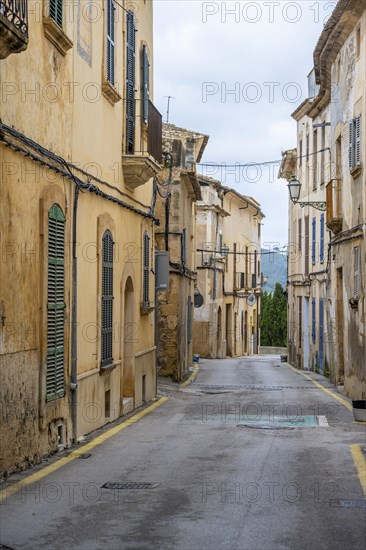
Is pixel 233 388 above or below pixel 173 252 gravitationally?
below

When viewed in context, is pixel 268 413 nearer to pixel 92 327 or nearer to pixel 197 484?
pixel 92 327

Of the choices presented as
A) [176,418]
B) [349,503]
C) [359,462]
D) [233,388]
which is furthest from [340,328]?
[349,503]

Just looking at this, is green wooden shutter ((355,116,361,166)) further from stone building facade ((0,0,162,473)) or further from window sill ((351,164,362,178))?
stone building facade ((0,0,162,473))

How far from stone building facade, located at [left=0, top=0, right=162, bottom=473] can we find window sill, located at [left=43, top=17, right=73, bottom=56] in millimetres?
21

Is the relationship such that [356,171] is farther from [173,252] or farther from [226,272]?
[226,272]

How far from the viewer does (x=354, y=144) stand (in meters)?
21.1

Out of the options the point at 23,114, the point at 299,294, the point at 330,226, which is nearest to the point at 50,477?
the point at 23,114

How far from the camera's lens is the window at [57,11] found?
12.2 m

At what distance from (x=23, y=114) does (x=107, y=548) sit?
5.62 metres

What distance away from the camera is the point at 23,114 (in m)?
10.9

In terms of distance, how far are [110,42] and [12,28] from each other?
8078mm

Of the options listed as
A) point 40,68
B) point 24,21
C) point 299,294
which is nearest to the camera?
point 24,21

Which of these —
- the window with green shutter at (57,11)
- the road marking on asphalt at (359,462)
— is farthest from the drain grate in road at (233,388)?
the window with green shutter at (57,11)

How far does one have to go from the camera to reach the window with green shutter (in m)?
12.2
